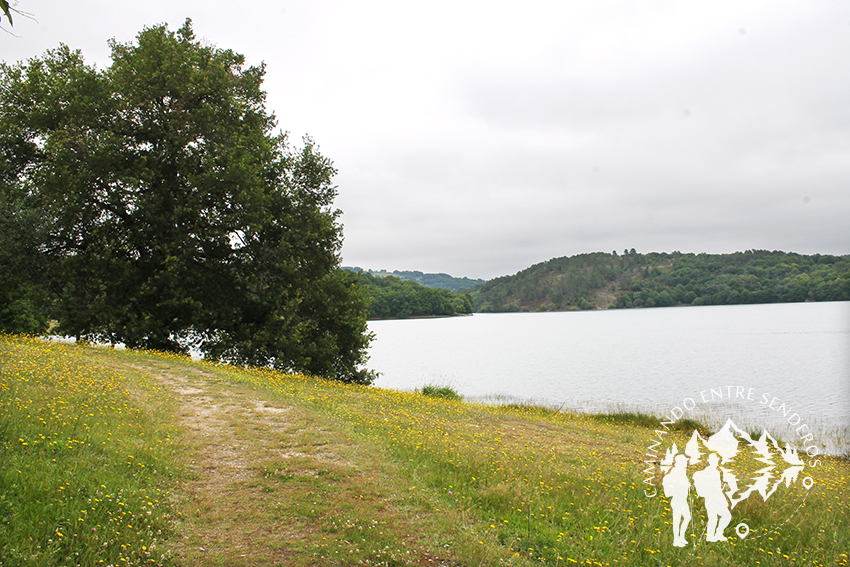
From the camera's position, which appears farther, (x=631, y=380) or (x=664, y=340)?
(x=664, y=340)

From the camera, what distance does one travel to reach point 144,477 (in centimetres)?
721

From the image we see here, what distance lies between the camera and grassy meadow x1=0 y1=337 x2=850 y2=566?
5633 mm

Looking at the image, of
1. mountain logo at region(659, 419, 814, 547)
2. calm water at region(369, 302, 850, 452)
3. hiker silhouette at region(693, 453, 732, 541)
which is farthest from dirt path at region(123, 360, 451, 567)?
calm water at region(369, 302, 850, 452)

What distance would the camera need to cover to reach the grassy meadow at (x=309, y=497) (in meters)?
5.63

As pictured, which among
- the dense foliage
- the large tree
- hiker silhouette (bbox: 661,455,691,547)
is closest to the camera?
hiker silhouette (bbox: 661,455,691,547)

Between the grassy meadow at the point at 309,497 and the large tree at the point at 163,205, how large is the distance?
11806 millimetres

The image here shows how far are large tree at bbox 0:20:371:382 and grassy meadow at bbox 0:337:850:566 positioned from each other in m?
11.8

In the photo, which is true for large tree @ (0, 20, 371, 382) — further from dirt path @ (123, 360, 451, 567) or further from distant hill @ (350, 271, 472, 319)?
distant hill @ (350, 271, 472, 319)

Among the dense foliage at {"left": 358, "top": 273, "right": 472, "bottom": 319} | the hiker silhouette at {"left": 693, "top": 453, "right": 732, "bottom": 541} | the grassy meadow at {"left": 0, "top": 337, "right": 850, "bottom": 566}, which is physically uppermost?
the dense foliage at {"left": 358, "top": 273, "right": 472, "bottom": 319}

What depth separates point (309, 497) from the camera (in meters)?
7.38

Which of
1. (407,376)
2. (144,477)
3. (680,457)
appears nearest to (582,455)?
(680,457)

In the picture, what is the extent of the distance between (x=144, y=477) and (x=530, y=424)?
13.6m

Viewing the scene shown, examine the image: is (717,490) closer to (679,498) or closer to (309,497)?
(679,498)

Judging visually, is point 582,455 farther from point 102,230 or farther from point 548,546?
point 102,230
